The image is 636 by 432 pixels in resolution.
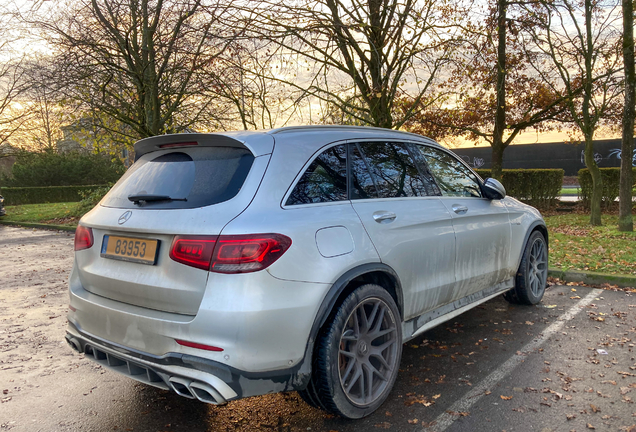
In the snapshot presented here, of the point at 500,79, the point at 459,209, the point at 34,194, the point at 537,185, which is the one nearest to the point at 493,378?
the point at 459,209

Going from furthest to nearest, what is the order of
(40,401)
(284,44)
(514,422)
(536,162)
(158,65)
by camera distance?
1. (536,162)
2. (158,65)
3. (284,44)
4. (40,401)
5. (514,422)

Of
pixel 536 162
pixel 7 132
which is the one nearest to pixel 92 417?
pixel 7 132

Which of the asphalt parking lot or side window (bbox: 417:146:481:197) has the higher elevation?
side window (bbox: 417:146:481:197)

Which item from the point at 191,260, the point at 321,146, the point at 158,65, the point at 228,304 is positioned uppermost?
the point at 158,65

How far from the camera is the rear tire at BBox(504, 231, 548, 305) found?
532 cm

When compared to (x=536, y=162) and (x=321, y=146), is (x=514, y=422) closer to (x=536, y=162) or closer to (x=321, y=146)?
(x=321, y=146)

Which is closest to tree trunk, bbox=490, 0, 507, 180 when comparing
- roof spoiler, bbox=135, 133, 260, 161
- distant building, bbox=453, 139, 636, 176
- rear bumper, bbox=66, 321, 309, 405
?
roof spoiler, bbox=135, 133, 260, 161

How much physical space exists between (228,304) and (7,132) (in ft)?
103

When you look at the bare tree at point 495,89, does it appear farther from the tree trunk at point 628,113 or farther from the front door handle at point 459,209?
the front door handle at point 459,209

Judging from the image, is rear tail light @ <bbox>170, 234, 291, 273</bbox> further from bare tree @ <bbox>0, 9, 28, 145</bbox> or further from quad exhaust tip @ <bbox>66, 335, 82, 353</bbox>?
bare tree @ <bbox>0, 9, 28, 145</bbox>

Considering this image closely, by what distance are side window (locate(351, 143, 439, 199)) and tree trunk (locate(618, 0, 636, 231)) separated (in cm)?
864

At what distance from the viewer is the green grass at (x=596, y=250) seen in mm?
7141

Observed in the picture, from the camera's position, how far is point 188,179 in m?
3.02

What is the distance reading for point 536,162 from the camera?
3900 centimetres
